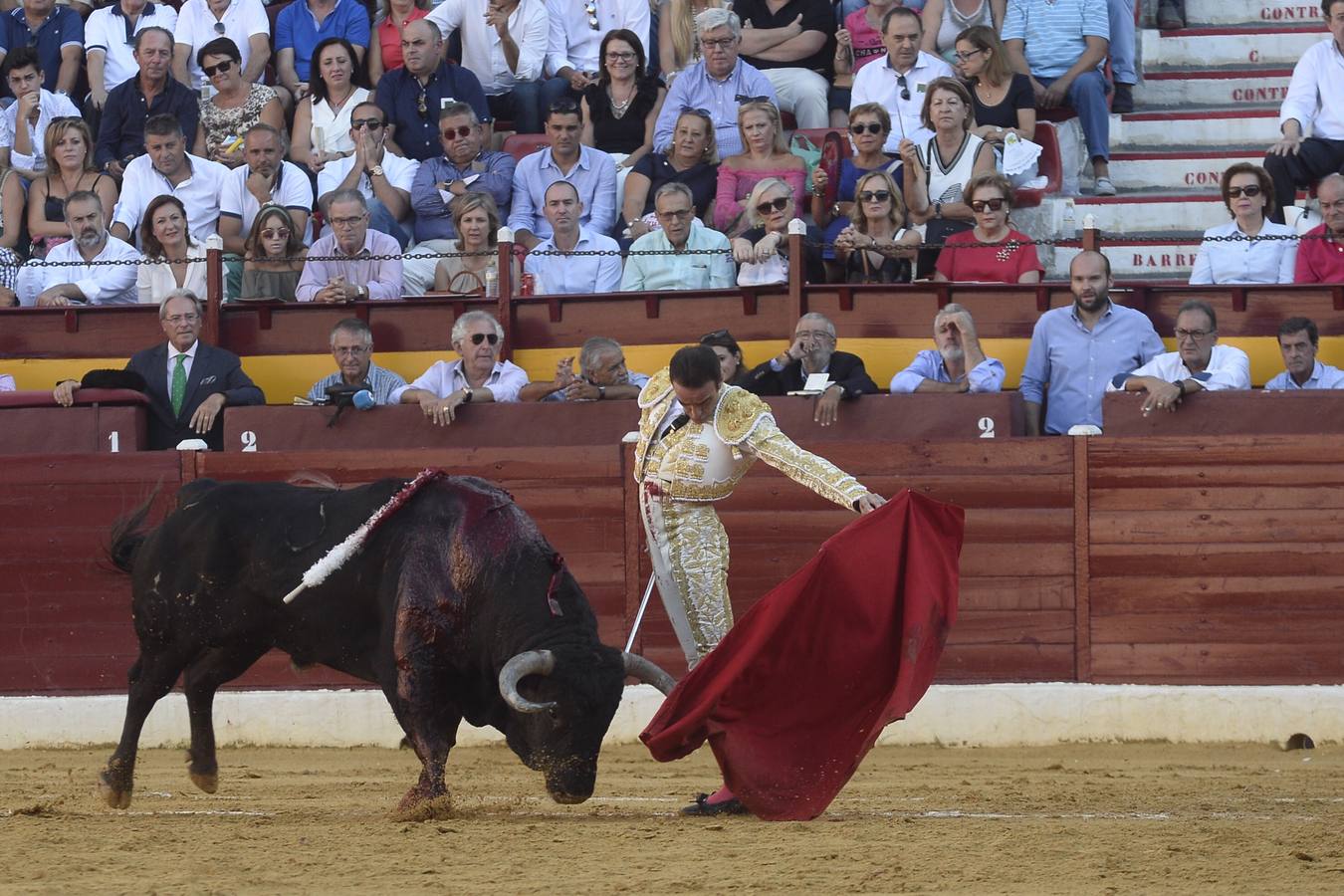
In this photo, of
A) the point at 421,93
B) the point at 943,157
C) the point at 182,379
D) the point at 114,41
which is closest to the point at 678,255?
the point at 943,157

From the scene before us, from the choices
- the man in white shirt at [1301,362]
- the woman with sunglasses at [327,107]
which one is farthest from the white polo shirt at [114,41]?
the man in white shirt at [1301,362]

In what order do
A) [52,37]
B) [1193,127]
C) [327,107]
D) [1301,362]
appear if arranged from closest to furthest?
[1301,362] < [327,107] < [1193,127] < [52,37]

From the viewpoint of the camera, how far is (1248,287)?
8.59 metres

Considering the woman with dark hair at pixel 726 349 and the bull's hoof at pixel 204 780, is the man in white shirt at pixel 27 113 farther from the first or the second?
the bull's hoof at pixel 204 780

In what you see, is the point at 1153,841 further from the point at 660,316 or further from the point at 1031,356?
the point at 660,316

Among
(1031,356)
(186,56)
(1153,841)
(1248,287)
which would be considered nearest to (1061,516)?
(1031,356)

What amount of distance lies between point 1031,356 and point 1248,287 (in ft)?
3.27

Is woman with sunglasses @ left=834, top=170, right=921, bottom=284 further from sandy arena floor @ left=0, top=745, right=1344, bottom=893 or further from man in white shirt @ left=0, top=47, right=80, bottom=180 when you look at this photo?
man in white shirt @ left=0, top=47, right=80, bottom=180

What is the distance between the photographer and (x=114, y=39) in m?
11.3

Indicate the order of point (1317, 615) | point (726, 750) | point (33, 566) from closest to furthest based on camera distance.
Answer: point (726, 750) → point (1317, 615) → point (33, 566)

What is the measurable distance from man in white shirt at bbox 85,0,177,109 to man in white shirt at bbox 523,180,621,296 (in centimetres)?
320

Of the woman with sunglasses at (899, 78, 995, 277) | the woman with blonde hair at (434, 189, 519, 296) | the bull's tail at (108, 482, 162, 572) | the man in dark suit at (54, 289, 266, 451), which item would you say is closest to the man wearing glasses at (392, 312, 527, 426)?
the woman with blonde hair at (434, 189, 519, 296)

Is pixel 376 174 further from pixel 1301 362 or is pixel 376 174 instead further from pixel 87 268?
pixel 1301 362

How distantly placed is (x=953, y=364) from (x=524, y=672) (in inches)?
132
